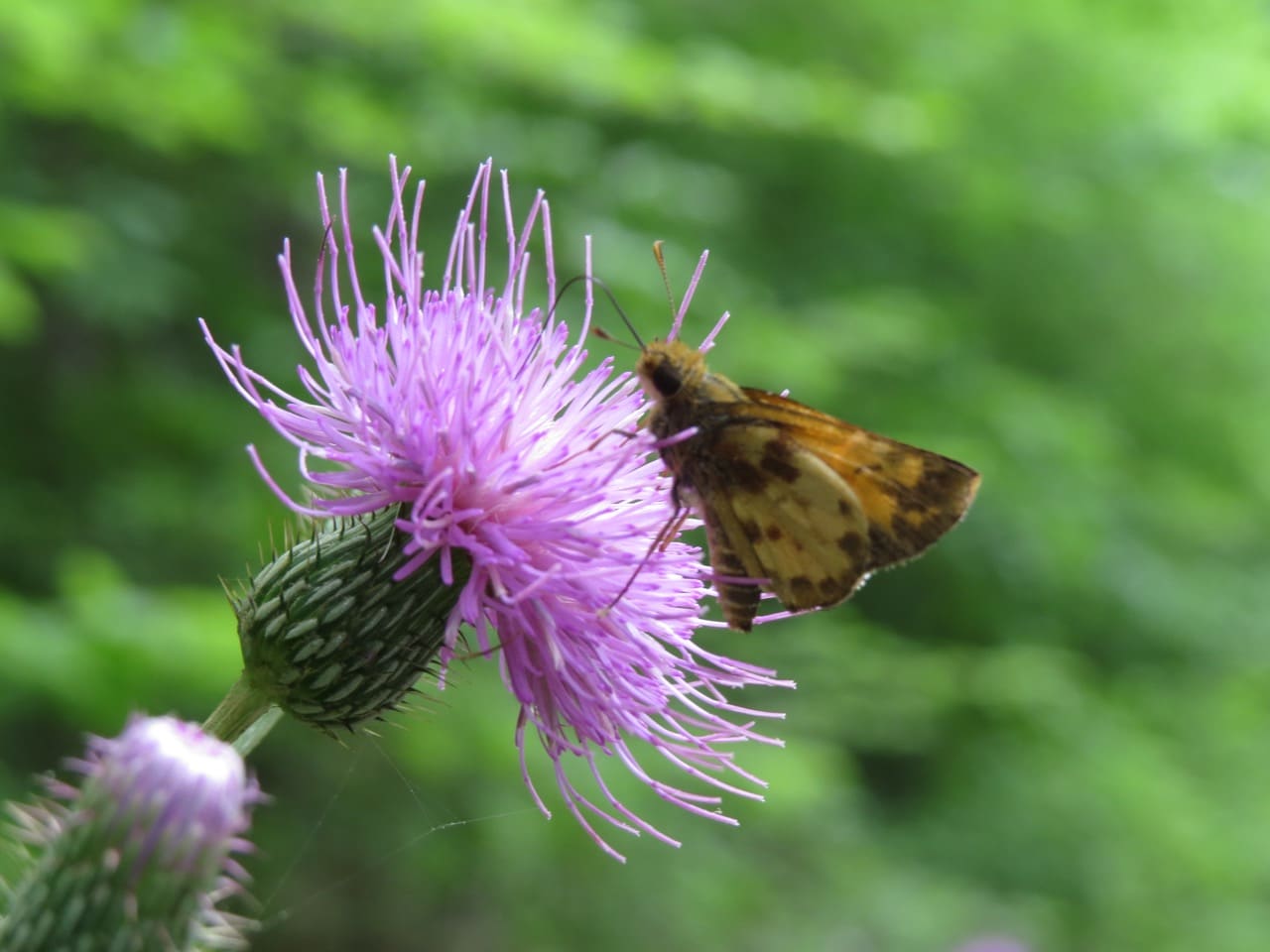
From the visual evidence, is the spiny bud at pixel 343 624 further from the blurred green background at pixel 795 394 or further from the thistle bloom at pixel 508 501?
the blurred green background at pixel 795 394

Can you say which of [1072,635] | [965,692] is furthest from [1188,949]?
[1072,635]

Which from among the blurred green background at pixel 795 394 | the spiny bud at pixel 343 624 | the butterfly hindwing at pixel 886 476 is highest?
the blurred green background at pixel 795 394

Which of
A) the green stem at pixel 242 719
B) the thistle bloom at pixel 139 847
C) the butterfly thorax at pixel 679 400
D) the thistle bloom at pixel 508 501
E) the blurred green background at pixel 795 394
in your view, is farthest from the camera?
the blurred green background at pixel 795 394

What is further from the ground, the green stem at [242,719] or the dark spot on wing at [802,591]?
the dark spot on wing at [802,591]

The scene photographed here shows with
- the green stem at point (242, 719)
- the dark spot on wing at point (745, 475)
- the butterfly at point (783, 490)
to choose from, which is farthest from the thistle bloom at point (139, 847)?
the dark spot on wing at point (745, 475)

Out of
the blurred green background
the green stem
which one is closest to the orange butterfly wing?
the green stem

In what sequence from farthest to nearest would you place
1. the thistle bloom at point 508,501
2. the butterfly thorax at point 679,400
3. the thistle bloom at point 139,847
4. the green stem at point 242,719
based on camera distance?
1. the butterfly thorax at point 679,400
2. the thistle bloom at point 508,501
3. the green stem at point 242,719
4. the thistle bloom at point 139,847

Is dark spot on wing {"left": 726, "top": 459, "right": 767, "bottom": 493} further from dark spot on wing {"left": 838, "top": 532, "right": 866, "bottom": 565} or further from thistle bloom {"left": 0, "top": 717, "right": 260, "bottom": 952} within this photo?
thistle bloom {"left": 0, "top": 717, "right": 260, "bottom": 952}
